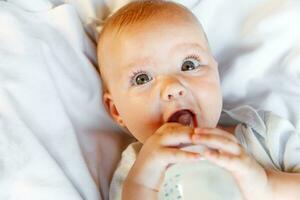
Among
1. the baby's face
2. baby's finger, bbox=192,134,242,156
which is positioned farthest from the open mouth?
baby's finger, bbox=192,134,242,156

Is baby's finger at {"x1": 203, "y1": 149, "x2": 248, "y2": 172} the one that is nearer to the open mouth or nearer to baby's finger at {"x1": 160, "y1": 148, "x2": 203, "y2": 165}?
baby's finger at {"x1": 160, "y1": 148, "x2": 203, "y2": 165}

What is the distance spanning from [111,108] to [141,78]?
0.15 meters

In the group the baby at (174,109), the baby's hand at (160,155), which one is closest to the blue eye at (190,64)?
the baby at (174,109)

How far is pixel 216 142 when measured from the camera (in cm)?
85

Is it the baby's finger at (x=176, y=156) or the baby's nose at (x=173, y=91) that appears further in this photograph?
the baby's nose at (x=173, y=91)

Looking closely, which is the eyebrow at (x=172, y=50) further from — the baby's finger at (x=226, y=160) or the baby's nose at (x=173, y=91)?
the baby's finger at (x=226, y=160)

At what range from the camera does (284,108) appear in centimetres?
119

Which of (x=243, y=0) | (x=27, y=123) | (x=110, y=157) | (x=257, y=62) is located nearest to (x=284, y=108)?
(x=257, y=62)

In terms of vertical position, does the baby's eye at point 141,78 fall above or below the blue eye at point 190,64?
below

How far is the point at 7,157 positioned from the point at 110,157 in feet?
0.78

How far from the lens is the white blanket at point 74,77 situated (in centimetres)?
98

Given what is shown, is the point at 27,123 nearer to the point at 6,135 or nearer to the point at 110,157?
the point at 6,135

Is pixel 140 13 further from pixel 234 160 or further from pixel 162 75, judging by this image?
pixel 234 160

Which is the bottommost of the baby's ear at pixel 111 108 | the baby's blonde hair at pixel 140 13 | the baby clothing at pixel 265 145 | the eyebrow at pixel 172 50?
the baby clothing at pixel 265 145
